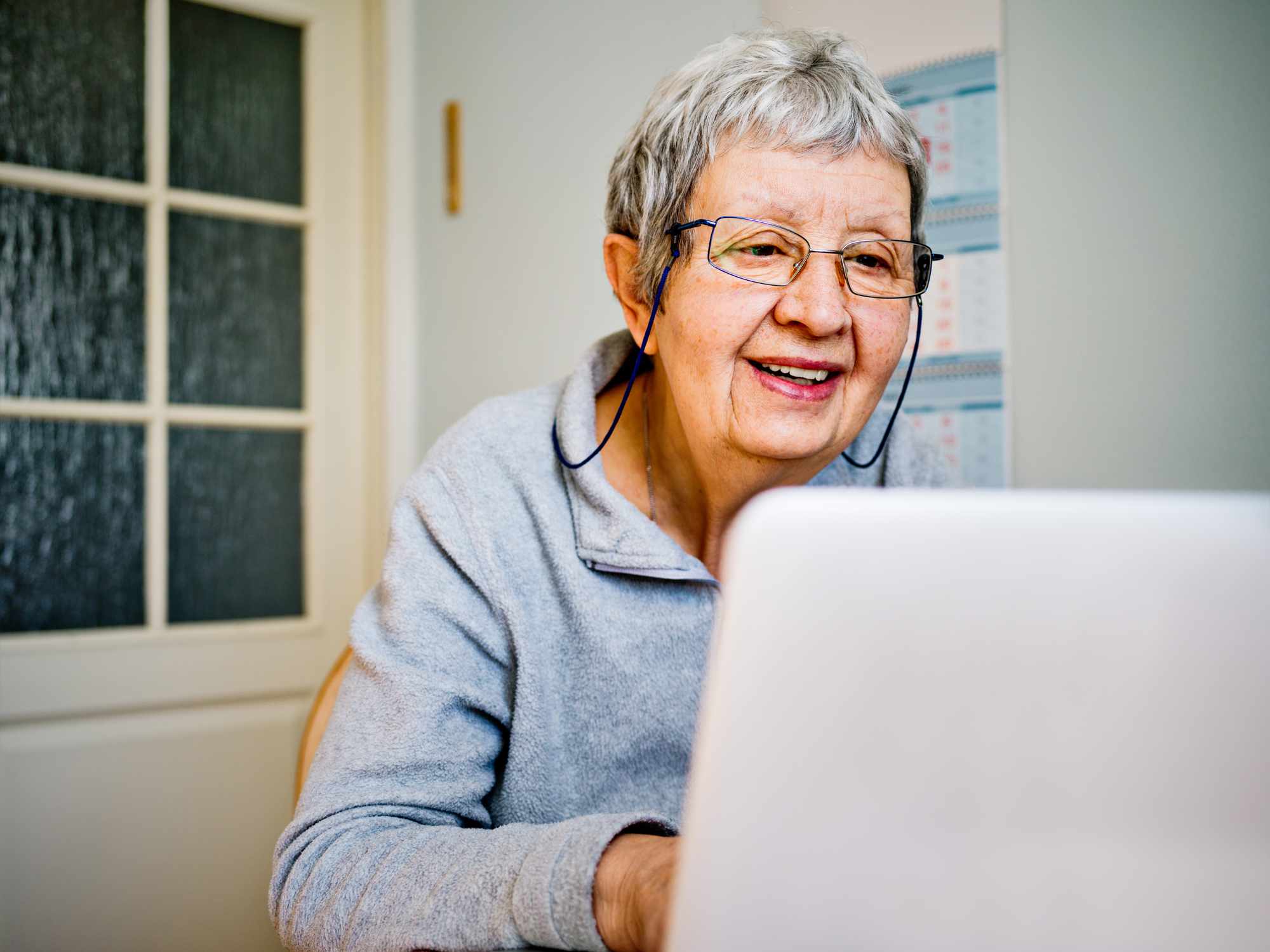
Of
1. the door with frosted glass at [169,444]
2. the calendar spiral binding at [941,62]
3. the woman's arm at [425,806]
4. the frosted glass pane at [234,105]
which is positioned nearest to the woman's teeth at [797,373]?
the woman's arm at [425,806]

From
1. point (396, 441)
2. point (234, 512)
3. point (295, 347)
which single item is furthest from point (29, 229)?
point (396, 441)

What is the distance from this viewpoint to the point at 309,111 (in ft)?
6.90

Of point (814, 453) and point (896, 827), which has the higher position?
point (814, 453)

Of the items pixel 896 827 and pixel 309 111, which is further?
pixel 309 111

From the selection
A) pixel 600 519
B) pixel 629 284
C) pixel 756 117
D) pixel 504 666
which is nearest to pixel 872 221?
pixel 756 117

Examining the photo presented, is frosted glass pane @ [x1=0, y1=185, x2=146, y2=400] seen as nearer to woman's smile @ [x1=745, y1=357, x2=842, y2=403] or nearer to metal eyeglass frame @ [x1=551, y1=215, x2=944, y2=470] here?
metal eyeglass frame @ [x1=551, y1=215, x2=944, y2=470]

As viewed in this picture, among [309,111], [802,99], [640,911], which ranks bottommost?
[640,911]

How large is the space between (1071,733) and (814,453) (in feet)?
2.02

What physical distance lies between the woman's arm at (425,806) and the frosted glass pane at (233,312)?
4.16ft

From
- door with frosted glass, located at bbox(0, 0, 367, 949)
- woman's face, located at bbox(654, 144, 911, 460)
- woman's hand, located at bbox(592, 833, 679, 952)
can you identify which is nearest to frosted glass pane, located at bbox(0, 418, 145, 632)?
door with frosted glass, located at bbox(0, 0, 367, 949)

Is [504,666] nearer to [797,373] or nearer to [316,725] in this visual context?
[316,725]

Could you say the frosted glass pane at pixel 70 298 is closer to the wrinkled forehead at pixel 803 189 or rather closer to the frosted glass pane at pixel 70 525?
the frosted glass pane at pixel 70 525

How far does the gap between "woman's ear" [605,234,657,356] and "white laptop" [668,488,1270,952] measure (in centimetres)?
71

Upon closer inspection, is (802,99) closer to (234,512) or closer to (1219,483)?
(1219,483)
